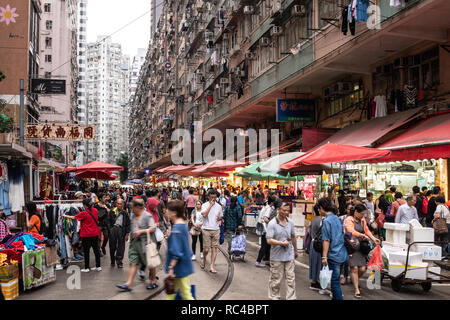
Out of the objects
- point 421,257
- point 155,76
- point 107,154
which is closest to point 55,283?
point 421,257

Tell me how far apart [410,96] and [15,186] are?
11.5 m

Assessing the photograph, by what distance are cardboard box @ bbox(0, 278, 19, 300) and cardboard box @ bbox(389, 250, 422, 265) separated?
659cm

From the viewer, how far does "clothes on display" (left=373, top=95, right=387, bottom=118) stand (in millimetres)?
14883

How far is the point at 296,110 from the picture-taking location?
66.4ft

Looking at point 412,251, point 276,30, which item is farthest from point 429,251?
point 276,30

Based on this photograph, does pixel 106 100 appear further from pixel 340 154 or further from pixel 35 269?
pixel 35 269

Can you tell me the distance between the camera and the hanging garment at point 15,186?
10.5 metres

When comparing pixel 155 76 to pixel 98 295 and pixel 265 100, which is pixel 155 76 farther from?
pixel 98 295

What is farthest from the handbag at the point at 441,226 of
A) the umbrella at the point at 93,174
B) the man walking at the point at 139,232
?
the umbrella at the point at 93,174

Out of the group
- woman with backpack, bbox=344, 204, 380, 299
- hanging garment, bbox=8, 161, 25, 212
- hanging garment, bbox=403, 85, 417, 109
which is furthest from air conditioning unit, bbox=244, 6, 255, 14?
woman with backpack, bbox=344, 204, 380, 299

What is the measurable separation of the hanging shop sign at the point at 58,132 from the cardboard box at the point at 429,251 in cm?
1698

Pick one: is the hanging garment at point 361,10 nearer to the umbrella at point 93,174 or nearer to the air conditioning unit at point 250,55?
the air conditioning unit at point 250,55
